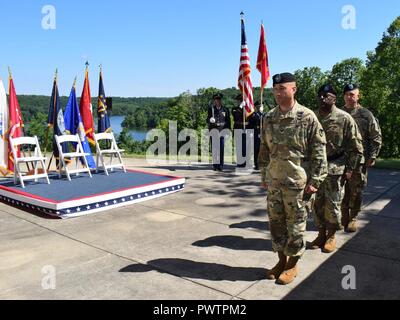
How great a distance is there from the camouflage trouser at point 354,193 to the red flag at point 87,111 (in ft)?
20.6

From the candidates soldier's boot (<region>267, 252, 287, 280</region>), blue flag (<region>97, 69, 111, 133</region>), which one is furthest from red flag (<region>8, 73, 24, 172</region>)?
soldier's boot (<region>267, 252, 287, 280</region>)

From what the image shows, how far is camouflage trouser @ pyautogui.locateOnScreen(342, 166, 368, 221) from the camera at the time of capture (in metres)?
4.94

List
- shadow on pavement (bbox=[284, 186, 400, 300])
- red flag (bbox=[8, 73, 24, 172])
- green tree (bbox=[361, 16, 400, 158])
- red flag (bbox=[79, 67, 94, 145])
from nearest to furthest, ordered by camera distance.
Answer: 1. shadow on pavement (bbox=[284, 186, 400, 300])
2. red flag (bbox=[8, 73, 24, 172])
3. red flag (bbox=[79, 67, 94, 145])
4. green tree (bbox=[361, 16, 400, 158])

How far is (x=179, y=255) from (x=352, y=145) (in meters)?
2.50

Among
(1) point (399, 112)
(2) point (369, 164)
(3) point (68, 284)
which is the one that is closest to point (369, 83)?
(1) point (399, 112)

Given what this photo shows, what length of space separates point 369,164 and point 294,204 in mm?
2385

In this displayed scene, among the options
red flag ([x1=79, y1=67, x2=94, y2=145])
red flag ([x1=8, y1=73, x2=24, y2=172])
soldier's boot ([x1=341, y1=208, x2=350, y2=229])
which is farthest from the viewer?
red flag ([x1=79, y1=67, x2=94, y2=145])

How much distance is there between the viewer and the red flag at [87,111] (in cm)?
905

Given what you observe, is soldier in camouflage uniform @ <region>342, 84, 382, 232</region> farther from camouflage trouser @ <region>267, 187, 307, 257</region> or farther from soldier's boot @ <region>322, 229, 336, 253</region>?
camouflage trouser @ <region>267, 187, 307, 257</region>

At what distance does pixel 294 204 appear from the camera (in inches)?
131

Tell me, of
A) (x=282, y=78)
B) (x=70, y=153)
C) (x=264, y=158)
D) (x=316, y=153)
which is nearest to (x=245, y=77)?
(x=70, y=153)

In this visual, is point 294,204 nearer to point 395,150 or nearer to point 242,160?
point 242,160

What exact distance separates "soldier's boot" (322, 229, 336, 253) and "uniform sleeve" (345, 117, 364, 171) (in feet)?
2.65

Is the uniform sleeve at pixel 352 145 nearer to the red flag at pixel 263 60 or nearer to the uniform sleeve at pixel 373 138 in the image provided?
the uniform sleeve at pixel 373 138
